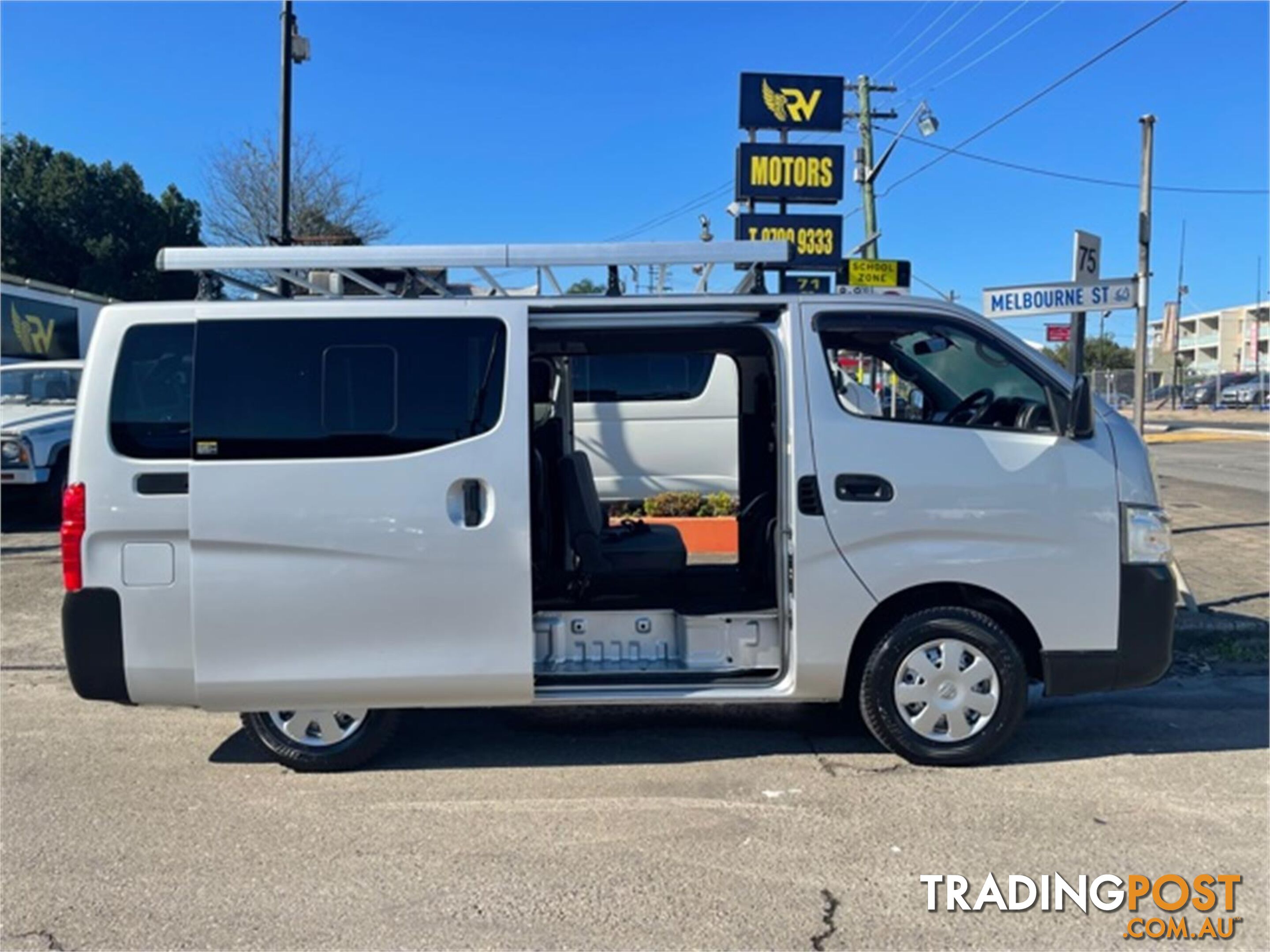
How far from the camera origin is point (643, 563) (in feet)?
18.7

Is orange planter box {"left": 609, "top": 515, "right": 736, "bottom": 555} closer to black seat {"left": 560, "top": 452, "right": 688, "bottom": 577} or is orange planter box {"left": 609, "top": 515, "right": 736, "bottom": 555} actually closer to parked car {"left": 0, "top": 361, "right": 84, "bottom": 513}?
black seat {"left": 560, "top": 452, "right": 688, "bottom": 577}

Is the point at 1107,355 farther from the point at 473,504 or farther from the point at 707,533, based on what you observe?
the point at 473,504

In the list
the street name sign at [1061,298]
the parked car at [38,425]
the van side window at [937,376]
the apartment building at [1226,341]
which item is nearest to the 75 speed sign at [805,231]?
the street name sign at [1061,298]

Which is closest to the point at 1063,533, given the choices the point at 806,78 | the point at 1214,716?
the point at 1214,716

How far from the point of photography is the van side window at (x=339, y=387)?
14.0 feet

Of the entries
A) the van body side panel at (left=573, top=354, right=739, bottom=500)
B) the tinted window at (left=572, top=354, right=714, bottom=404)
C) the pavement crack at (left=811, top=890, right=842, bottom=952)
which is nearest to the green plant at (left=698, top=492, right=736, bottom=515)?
the van body side panel at (left=573, top=354, right=739, bottom=500)

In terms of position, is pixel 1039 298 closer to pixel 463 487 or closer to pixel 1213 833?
pixel 1213 833

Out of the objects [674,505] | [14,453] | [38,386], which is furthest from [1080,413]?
[38,386]

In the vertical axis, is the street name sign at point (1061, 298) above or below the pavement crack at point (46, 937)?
above

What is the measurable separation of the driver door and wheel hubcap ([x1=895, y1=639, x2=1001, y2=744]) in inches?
11.9

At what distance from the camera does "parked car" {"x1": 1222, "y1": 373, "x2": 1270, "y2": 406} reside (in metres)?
54.0

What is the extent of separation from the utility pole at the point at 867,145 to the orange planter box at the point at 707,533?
463 inches

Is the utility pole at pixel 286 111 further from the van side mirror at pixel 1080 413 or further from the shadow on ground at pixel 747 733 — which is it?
the van side mirror at pixel 1080 413

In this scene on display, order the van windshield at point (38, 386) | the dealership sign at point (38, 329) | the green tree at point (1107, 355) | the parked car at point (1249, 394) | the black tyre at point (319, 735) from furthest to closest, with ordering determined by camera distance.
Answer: the green tree at point (1107, 355)
the parked car at point (1249, 394)
the dealership sign at point (38, 329)
the van windshield at point (38, 386)
the black tyre at point (319, 735)
